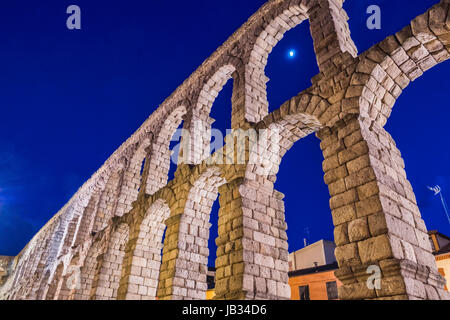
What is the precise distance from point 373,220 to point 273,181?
12.1ft

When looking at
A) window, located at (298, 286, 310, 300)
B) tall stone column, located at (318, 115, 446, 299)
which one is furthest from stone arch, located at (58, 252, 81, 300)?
tall stone column, located at (318, 115, 446, 299)

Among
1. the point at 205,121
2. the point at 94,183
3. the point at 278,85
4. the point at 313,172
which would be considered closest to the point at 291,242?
the point at 313,172

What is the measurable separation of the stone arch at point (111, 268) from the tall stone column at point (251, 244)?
6925 millimetres

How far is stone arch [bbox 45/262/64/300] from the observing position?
17.1 meters

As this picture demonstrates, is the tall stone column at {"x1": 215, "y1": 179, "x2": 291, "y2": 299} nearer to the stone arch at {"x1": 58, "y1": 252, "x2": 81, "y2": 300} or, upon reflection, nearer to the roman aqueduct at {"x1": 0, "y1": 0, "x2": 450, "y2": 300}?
the roman aqueduct at {"x1": 0, "y1": 0, "x2": 450, "y2": 300}

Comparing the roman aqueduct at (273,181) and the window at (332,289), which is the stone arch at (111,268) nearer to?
the roman aqueduct at (273,181)

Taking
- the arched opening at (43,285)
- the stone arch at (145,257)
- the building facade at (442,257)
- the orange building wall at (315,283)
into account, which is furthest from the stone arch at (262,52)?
the arched opening at (43,285)

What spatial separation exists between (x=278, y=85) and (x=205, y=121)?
63.5 metres

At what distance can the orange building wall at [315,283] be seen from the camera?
17703 millimetres

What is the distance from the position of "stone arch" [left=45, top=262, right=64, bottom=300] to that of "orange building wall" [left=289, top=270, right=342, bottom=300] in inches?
521

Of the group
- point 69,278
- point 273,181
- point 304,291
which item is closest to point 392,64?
point 273,181

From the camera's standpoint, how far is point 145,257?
10.8 m

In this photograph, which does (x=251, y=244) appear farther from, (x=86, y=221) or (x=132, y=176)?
(x=86, y=221)
